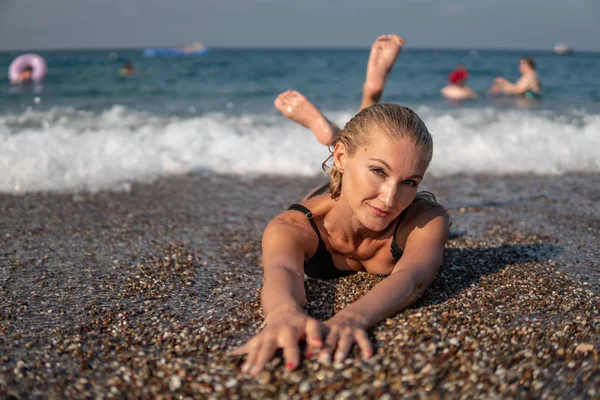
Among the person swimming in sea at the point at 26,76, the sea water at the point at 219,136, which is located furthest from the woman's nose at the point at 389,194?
the person swimming in sea at the point at 26,76

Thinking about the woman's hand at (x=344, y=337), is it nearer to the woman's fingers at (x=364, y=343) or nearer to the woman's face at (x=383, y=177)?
the woman's fingers at (x=364, y=343)

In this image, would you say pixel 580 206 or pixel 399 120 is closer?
pixel 399 120

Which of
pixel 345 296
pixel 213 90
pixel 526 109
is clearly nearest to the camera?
pixel 345 296

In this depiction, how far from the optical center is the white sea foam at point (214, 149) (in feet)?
22.4

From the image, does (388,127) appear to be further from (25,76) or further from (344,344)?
(25,76)

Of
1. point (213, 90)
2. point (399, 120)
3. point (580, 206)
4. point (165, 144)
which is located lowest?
point (213, 90)

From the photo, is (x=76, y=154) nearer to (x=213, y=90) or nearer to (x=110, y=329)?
(x=110, y=329)

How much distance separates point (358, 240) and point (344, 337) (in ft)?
3.64

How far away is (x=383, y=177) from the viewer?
2924 millimetres

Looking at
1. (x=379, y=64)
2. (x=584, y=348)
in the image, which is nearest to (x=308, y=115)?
(x=379, y=64)

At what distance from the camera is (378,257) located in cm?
354

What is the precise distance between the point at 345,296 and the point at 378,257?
0.42 meters

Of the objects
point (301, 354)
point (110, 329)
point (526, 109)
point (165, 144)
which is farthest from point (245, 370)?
point (526, 109)

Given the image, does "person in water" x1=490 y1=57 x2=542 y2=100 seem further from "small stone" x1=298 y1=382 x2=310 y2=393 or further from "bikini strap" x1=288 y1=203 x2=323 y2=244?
"small stone" x1=298 y1=382 x2=310 y2=393
